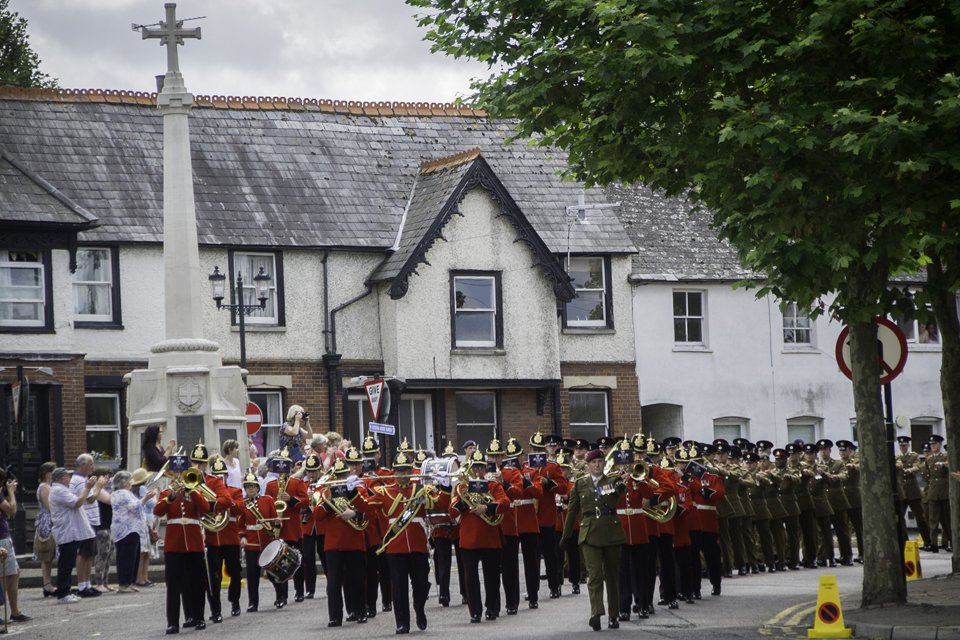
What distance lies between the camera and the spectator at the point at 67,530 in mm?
18375

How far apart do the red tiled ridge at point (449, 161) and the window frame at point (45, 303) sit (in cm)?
935

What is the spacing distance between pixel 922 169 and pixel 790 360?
2281cm

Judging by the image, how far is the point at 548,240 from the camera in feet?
107

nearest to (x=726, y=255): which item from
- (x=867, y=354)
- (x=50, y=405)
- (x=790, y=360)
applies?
(x=790, y=360)

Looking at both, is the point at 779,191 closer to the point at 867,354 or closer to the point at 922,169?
the point at 922,169

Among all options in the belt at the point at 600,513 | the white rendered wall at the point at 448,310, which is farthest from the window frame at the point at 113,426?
the belt at the point at 600,513

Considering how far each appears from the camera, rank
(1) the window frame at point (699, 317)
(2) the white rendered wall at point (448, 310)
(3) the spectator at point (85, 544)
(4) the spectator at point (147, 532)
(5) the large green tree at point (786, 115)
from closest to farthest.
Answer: (5) the large green tree at point (786, 115) → (3) the spectator at point (85, 544) → (4) the spectator at point (147, 532) → (2) the white rendered wall at point (448, 310) → (1) the window frame at point (699, 317)

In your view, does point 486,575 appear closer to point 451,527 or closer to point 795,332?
point 451,527

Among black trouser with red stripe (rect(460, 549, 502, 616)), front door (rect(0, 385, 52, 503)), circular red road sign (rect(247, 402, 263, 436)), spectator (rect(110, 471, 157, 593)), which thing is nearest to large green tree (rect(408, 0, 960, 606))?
black trouser with red stripe (rect(460, 549, 502, 616))

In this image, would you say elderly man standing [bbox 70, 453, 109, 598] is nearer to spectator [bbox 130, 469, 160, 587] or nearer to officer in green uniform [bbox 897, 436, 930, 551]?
spectator [bbox 130, 469, 160, 587]

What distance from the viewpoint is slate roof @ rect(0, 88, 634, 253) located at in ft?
98.7

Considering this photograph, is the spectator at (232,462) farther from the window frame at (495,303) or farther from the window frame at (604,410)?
the window frame at (604,410)

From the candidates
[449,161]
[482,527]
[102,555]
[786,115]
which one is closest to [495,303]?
[449,161]

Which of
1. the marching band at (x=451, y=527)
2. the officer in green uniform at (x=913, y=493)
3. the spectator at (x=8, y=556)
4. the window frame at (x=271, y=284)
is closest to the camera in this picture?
the marching band at (x=451, y=527)
